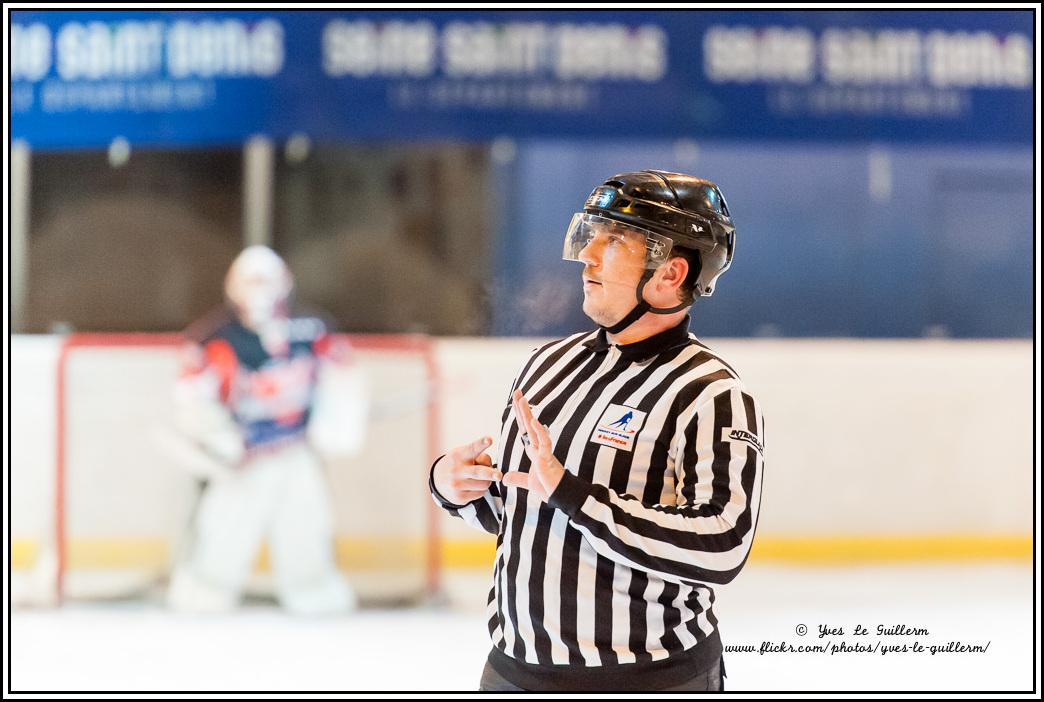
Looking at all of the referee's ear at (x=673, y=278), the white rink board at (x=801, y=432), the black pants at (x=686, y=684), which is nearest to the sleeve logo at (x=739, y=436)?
the referee's ear at (x=673, y=278)

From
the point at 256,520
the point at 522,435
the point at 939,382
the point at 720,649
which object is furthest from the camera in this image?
the point at 939,382

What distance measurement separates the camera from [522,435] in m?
1.33

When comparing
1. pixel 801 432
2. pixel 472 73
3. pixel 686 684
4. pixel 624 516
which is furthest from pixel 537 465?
pixel 801 432

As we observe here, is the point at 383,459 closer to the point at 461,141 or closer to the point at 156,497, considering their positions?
the point at 156,497

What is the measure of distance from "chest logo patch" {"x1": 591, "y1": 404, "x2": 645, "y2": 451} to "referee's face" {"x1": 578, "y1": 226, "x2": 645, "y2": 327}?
13 centimetres

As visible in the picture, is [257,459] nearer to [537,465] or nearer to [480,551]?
[480,551]

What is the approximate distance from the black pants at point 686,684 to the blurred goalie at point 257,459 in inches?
116

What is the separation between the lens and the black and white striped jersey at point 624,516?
124 centimetres

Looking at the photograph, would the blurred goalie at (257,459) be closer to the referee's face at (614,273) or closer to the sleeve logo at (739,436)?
the referee's face at (614,273)

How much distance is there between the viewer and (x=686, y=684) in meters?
1.39

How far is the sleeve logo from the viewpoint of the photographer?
126 cm

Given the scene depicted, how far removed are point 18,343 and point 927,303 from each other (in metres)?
4.35

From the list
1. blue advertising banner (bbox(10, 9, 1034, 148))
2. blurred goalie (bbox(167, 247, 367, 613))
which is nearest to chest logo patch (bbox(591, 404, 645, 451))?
blurred goalie (bbox(167, 247, 367, 613))
